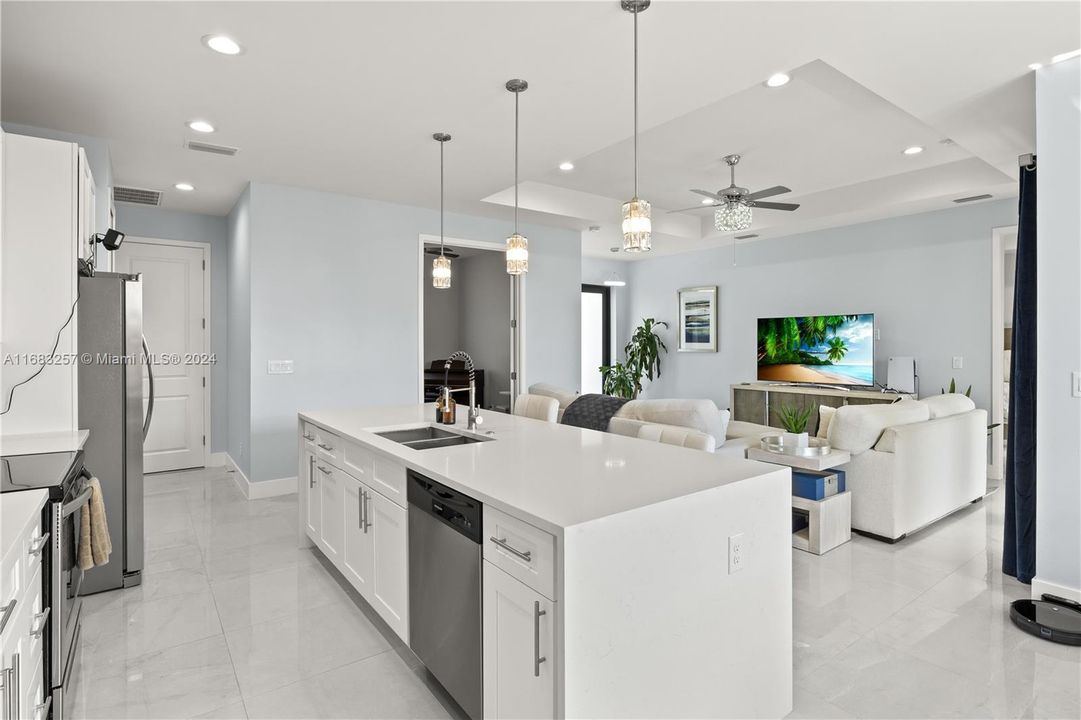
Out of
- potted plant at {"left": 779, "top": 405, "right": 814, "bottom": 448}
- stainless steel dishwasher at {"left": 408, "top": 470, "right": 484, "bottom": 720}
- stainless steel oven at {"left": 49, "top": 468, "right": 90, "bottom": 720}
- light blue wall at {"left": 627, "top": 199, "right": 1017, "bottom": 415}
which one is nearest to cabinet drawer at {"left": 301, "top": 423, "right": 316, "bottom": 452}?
stainless steel oven at {"left": 49, "top": 468, "right": 90, "bottom": 720}

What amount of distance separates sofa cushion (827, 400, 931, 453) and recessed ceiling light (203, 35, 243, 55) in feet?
12.5

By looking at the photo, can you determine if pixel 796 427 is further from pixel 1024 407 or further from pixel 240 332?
pixel 240 332

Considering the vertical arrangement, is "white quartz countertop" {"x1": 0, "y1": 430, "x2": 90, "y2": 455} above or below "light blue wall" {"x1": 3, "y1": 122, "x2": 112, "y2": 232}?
below

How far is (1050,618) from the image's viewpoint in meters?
2.55

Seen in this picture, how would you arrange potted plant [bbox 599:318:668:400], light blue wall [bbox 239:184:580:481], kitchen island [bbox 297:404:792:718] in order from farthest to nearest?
potted plant [bbox 599:318:668:400] < light blue wall [bbox 239:184:580:481] < kitchen island [bbox 297:404:792:718]

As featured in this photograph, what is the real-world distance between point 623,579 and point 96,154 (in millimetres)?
4188

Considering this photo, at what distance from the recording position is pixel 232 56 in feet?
8.72

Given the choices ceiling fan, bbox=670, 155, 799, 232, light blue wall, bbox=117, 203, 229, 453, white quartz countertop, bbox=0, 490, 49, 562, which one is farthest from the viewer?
light blue wall, bbox=117, 203, 229, 453

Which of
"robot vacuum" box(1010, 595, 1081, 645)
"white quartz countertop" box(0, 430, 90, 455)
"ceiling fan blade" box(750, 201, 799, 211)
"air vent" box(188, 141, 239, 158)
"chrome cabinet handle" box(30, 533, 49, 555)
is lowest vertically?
"robot vacuum" box(1010, 595, 1081, 645)

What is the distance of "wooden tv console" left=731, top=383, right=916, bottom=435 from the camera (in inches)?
230

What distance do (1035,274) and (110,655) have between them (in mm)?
4677

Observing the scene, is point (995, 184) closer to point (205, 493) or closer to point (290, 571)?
point (290, 571)

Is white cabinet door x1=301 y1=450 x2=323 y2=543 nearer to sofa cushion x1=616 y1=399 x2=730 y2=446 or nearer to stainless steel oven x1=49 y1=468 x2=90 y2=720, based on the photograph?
stainless steel oven x1=49 y1=468 x2=90 y2=720

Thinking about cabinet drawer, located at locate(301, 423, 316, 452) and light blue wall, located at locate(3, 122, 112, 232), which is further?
light blue wall, located at locate(3, 122, 112, 232)
